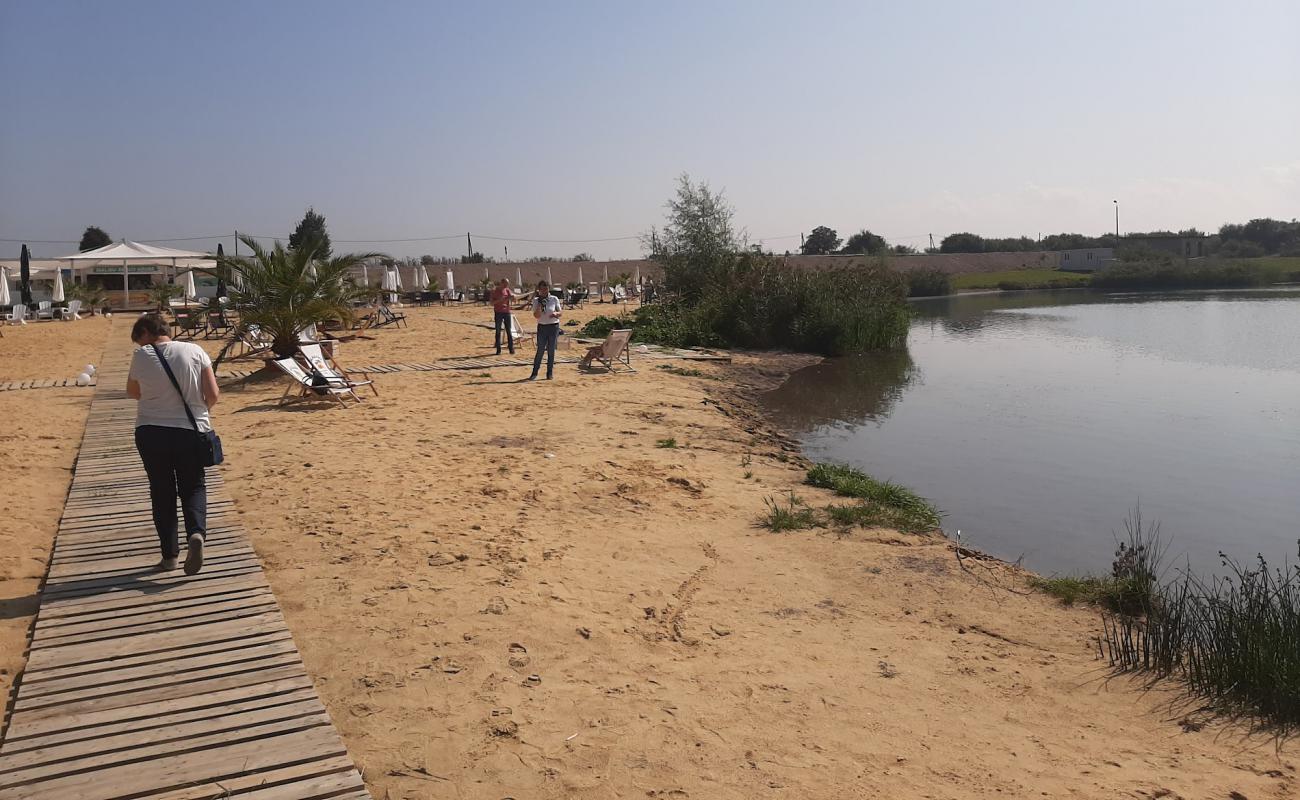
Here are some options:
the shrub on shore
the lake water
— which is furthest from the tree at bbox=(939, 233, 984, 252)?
the lake water

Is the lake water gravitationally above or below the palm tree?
below

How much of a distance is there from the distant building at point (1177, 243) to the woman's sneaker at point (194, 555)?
70.2 meters

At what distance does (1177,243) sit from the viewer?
7100 cm

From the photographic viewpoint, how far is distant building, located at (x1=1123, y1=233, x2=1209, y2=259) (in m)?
68.0

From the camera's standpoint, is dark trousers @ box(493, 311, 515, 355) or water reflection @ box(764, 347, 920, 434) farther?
dark trousers @ box(493, 311, 515, 355)

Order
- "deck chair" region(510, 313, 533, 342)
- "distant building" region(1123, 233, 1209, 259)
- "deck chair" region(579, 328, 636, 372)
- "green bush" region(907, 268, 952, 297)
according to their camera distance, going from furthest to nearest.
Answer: "distant building" region(1123, 233, 1209, 259)
"green bush" region(907, 268, 952, 297)
"deck chair" region(510, 313, 533, 342)
"deck chair" region(579, 328, 636, 372)

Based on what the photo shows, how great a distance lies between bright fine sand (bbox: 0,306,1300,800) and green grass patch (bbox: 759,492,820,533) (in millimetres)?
164

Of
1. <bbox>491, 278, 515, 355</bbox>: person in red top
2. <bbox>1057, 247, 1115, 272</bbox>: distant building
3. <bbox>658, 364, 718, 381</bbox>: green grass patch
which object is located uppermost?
<bbox>1057, 247, 1115, 272</bbox>: distant building

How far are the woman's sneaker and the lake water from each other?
5.43 metres

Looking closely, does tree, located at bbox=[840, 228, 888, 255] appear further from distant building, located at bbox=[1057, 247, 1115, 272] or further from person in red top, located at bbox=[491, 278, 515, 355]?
person in red top, located at bbox=[491, 278, 515, 355]

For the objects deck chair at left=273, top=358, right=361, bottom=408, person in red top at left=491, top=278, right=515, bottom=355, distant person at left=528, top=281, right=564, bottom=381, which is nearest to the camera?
deck chair at left=273, top=358, right=361, bottom=408

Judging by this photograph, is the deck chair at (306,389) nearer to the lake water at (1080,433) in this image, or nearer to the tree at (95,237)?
the lake water at (1080,433)

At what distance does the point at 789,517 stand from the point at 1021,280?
53.9 m

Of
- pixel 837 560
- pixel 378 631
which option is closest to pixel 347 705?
pixel 378 631
